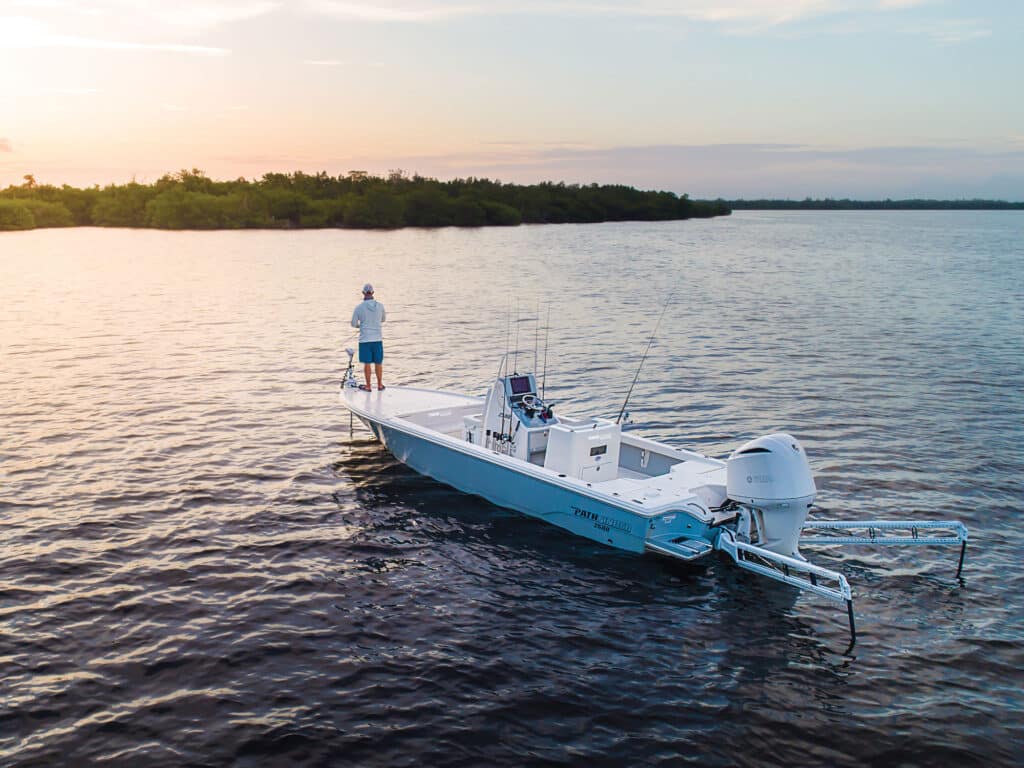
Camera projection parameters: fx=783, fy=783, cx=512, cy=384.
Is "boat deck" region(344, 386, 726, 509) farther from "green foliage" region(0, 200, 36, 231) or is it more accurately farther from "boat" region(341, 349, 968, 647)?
"green foliage" region(0, 200, 36, 231)

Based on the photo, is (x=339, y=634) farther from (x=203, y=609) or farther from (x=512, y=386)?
(x=512, y=386)

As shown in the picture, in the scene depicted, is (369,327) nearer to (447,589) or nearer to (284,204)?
(447,589)

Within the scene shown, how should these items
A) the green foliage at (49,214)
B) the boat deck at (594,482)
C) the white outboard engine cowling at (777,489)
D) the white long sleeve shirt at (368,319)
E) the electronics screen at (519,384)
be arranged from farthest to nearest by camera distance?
the green foliage at (49,214)
the white long sleeve shirt at (368,319)
the electronics screen at (519,384)
the boat deck at (594,482)
the white outboard engine cowling at (777,489)

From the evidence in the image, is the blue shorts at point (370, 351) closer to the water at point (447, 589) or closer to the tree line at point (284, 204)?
the water at point (447, 589)

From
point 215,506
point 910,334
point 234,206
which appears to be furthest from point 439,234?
point 215,506

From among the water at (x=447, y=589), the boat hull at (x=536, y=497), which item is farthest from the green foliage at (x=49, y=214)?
the boat hull at (x=536, y=497)

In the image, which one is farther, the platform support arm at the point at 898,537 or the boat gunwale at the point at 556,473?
the boat gunwale at the point at 556,473

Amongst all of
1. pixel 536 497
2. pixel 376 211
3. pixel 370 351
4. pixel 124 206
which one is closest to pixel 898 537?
pixel 536 497
